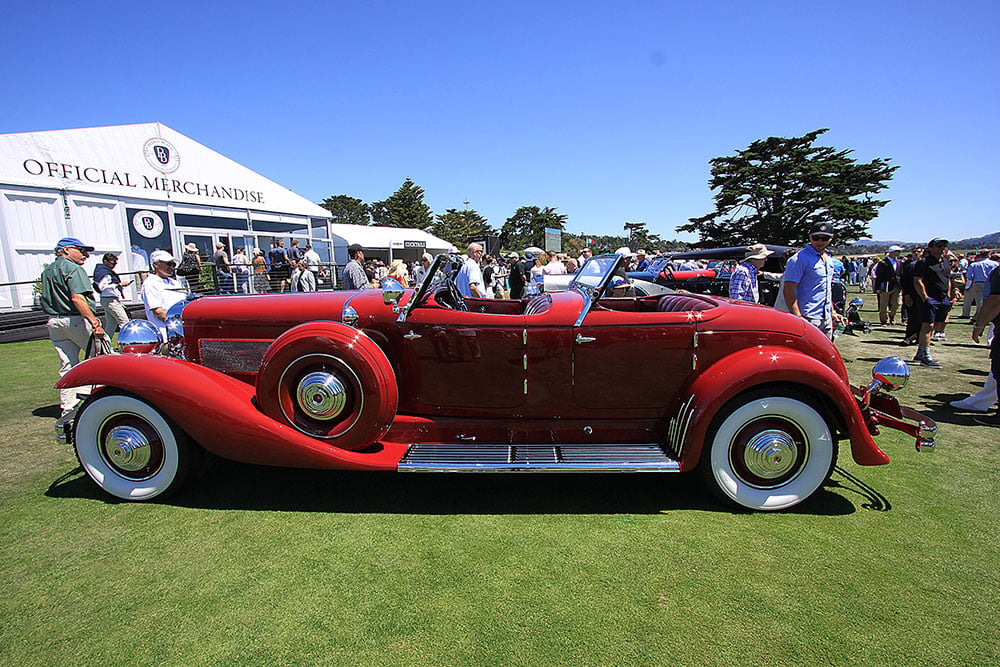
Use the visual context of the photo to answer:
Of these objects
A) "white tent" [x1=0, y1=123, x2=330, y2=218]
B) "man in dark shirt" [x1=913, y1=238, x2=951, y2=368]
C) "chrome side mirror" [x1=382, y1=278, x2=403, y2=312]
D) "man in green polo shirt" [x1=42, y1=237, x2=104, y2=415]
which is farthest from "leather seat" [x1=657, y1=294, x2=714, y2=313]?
"white tent" [x1=0, y1=123, x2=330, y2=218]

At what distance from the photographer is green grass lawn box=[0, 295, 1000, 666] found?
78.7 inches

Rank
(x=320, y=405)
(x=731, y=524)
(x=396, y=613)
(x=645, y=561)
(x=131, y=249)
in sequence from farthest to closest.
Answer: (x=131, y=249), (x=320, y=405), (x=731, y=524), (x=645, y=561), (x=396, y=613)

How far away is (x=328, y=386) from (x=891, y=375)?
3516 millimetres

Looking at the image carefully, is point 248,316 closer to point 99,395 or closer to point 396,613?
point 99,395

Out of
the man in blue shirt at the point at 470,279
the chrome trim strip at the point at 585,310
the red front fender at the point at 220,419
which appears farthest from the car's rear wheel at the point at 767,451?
the man in blue shirt at the point at 470,279

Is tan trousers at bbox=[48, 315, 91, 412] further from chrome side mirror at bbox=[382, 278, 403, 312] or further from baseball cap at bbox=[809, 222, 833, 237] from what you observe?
baseball cap at bbox=[809, 222, 833, 237]

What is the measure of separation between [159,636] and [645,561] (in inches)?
88.3

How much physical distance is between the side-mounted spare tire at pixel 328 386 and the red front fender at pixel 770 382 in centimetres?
187

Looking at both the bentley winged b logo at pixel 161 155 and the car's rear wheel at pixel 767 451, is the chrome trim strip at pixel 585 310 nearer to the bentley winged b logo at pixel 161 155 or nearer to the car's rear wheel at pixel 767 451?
the car's rear wheel at pixel 767 451

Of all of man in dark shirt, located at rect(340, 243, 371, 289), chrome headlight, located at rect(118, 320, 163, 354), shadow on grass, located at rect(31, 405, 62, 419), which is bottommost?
shadow on grass, located at rect(31, 405, 62, 419)

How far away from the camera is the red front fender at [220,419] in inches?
116

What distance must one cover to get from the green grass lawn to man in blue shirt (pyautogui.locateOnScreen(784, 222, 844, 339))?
4.88 ft

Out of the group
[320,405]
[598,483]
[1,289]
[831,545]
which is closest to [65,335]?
[320,405]

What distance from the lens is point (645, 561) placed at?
8.34 ft
